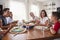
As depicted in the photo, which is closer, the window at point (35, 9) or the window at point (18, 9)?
the window at point (18, 9)

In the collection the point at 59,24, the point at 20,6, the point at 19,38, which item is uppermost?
the point at 20,6

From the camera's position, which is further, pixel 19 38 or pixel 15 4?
pixel 15 4

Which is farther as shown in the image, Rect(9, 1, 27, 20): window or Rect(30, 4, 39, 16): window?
Rect(30, 4, 39, 16): window

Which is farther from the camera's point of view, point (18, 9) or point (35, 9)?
point (35, 9)

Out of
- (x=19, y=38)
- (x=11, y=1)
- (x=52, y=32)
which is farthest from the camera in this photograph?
(x=11, y=1)

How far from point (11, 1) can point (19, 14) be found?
0.61 m

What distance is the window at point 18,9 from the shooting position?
5.00 meters

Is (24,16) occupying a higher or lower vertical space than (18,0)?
lower

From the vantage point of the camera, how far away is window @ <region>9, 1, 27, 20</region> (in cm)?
500

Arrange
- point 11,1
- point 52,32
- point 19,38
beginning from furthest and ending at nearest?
1. point 11,1
2. point 52,32
3. point 19,38

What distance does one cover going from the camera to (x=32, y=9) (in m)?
5.22

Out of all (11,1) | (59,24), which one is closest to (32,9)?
(11,1)

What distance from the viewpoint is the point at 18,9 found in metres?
5.09

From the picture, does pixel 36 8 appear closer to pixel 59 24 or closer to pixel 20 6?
pixel 20 6
